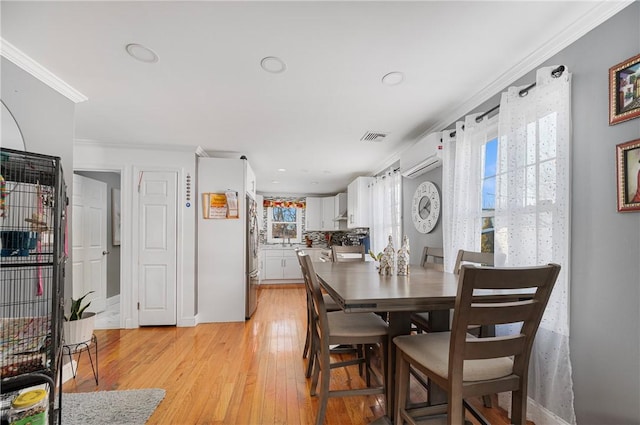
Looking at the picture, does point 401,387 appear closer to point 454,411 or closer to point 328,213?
point 454,411

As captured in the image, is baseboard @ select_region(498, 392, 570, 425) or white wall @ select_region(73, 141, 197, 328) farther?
white wall @ select_region(73, 141, 197, 328)

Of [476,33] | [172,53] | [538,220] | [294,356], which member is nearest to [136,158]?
[172,53]

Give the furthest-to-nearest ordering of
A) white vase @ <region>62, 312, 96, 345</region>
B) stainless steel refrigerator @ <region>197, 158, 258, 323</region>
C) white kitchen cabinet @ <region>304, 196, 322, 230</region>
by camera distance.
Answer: white kitchen cabinet @ <region>304, 196, 322, 230</region>
stainless steel refrigerator @ <region>197, 158, 258, 323</region>
white vase @ <region>62, 312, 96, 345</region>

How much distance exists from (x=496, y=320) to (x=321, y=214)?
647cm

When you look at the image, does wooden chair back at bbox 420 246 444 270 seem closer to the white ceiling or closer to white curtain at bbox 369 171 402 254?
white curtain at bbox 369 171 402 254

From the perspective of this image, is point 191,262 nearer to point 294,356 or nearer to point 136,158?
point 136,158

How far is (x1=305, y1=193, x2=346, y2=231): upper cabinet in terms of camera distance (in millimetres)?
7418

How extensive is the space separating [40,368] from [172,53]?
76.2 inches

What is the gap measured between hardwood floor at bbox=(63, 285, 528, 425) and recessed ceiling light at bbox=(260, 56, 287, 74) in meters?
2.31

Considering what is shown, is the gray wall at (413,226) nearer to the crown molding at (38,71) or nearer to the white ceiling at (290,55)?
the white ceiling at (290,55)

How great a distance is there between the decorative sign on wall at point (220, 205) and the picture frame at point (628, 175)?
12.0 ft

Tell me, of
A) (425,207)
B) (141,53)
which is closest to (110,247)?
(141,53)

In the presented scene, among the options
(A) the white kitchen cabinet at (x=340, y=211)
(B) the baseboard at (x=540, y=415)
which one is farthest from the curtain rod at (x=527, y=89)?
(A) the white kitchen cabinet at (x=340, y=211)

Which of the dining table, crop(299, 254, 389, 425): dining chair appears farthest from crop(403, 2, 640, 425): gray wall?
crop(299, 254, 389, 425): dining chair
